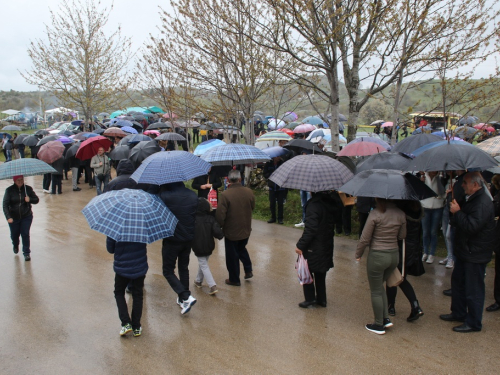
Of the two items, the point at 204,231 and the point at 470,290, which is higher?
the point at 204,231

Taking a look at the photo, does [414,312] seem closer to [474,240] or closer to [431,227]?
[474,240]

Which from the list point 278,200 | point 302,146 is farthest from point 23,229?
point 302,146

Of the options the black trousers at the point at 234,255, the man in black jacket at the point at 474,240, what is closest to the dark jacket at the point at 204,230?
the black trousers at the point at 234,255

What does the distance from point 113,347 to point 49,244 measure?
467 cm

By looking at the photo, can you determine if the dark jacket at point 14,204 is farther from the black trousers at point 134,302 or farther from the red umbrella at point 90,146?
the red umbrella at point 90,146

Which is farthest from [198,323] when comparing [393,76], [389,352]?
[393,76]

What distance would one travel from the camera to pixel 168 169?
526cm

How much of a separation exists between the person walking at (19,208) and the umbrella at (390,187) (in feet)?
18.6

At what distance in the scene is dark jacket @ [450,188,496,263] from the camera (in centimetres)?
455

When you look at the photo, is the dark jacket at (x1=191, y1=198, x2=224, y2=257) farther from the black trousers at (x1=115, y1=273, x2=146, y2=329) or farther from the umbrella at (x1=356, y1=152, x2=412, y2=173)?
the umbrella at (x1=356, y1=152, x2=412, y2=173)

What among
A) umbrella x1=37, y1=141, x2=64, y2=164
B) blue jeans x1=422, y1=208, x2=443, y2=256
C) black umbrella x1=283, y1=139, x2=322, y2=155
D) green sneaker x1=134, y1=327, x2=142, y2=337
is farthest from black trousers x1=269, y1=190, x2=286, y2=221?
umbrella x1=37, y1=141, x2=64, y2=164

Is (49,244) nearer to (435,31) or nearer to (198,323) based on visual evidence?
(198,323)

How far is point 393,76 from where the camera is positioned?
9398 mm

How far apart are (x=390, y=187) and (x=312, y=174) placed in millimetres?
1102
